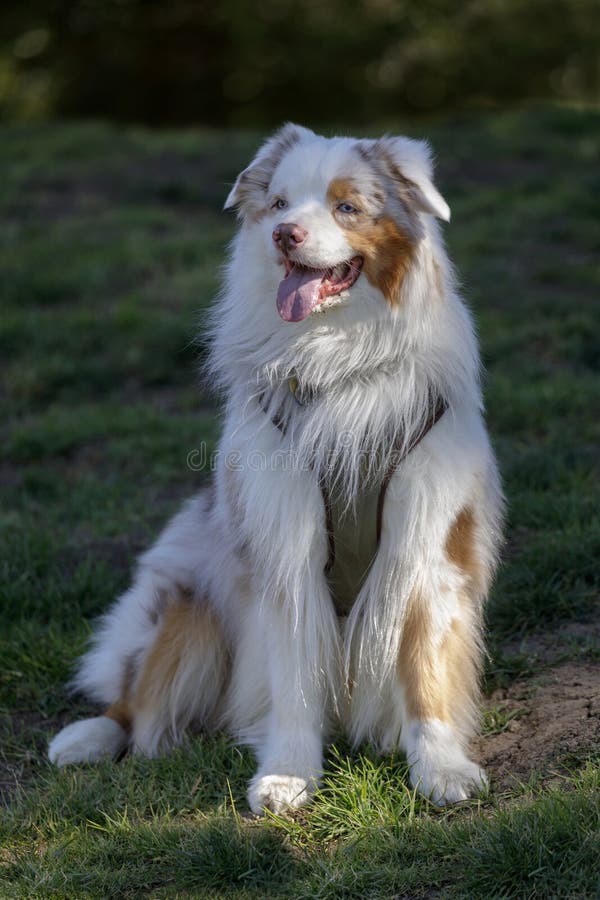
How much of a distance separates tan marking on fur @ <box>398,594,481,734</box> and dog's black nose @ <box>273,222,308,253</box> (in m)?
1.09

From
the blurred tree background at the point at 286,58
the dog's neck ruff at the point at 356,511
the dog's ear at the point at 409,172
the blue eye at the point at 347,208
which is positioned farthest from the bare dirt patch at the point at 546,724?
the blurred tree background at the point at 286,58

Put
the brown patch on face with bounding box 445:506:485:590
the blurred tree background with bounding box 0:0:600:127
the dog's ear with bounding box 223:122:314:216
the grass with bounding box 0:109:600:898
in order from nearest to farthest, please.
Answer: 1. the grass with bounding box 0:109:600:898
2. the brown patch on face with bounding box 445:506:485:590
3. the dog's ear with bounding box 223:122:314:216
4. the blurred tree background with bounding box 0:0:600:127

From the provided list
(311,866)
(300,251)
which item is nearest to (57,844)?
(311,866)

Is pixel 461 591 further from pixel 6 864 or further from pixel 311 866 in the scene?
pixel 6 864

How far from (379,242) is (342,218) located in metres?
0.13

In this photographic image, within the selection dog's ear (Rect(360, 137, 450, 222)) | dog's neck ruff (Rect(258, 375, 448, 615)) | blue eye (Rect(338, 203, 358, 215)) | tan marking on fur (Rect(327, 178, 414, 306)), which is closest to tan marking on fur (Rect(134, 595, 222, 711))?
dog's neck ruff (Rect(258, 375, 448, 615))

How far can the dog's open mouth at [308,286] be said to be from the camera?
3.22 metres

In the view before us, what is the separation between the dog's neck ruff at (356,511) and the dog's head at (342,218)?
327 mm

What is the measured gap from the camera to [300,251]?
317 centimetres

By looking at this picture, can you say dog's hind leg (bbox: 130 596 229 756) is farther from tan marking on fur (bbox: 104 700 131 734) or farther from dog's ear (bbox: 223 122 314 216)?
dog's ear (bbox: 223 122 314 216)

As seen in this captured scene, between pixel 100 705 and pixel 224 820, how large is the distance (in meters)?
1.12

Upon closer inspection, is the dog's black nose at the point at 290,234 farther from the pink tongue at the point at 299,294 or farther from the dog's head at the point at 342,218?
the pink tongue at the point at 299,294

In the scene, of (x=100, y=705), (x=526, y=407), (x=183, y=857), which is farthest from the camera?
(x=526, y=407)

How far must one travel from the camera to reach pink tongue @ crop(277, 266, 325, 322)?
3219 mm
